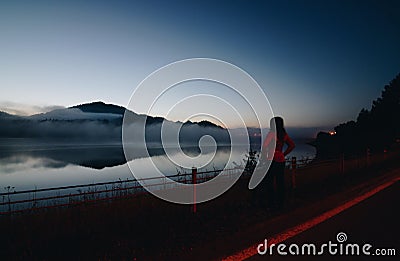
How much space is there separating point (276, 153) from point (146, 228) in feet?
11.6

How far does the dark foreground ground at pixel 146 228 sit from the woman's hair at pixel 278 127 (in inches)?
73.9

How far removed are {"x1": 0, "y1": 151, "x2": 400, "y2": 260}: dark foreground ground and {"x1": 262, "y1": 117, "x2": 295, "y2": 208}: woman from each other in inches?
15.0

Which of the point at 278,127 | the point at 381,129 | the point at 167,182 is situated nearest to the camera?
the point at 278,127

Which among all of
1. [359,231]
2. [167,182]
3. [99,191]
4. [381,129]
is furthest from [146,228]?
[381,129]

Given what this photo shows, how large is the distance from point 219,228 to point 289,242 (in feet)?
5.08

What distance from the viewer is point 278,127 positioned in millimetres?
7000

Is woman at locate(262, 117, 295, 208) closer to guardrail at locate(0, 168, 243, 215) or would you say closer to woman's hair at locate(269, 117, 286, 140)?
woman's hair at locate(269, 117, 286, 140)

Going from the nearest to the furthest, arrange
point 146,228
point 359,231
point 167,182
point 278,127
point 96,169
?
point 359,231 < point 146,228 < point 278,127 < point 167,182 < point 96,169

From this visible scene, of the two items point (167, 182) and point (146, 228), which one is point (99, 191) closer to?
point (146, 228)

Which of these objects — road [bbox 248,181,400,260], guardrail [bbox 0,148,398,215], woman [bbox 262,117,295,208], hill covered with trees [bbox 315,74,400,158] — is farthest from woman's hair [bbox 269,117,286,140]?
hill covered with trees [bbox 315,74,400,158]

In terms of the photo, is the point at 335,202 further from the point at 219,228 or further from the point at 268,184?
the point at 219,228

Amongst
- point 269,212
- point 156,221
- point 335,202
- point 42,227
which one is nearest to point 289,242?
point 269,212

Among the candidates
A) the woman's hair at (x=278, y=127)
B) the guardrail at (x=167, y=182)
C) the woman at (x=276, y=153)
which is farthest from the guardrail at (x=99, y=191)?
the woman's hair at (x=278, y=127)

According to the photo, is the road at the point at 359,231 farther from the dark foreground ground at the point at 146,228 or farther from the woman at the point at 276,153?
the woman at the point at 276,153
